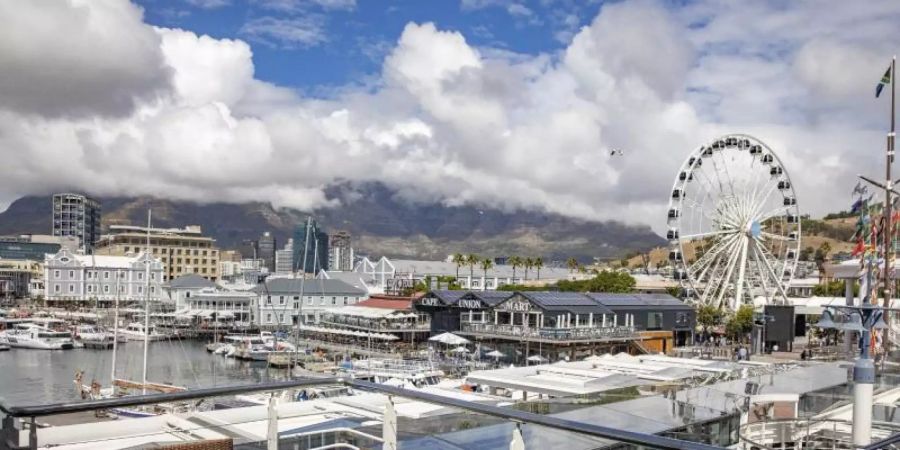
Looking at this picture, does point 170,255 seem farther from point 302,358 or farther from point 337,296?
point 302,358

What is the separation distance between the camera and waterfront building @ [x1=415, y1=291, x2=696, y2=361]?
47.3 meters

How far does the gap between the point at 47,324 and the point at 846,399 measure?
79.6m

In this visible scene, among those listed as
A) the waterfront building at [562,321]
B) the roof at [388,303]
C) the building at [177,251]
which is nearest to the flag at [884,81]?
the waterfront building at [562,321]

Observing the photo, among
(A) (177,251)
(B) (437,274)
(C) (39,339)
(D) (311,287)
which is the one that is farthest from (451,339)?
(A) (177,251)

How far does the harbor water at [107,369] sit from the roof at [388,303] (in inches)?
500

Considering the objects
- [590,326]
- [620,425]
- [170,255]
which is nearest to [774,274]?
[590,326]

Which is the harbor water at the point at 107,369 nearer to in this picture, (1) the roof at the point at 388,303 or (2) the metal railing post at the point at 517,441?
(1) the roof at the point at 388,303

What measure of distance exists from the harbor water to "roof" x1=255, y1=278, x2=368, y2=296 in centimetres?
1221

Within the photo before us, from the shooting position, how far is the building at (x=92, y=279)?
103m

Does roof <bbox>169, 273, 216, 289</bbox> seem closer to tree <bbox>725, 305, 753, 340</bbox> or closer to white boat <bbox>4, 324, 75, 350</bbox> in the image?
white boat <bbox>4, 324, 75, 350</bbox>

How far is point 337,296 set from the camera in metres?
80.9

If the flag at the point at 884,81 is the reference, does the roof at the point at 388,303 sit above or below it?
below

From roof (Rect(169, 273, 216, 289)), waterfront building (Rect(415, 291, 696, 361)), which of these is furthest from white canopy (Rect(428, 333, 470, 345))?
roof (Rect(169, 273, 216, 289))

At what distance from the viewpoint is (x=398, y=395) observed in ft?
13.5
